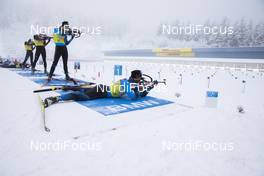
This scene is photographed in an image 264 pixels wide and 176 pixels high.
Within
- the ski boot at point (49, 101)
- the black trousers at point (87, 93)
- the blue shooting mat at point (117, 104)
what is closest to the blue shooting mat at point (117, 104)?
the blue shooting mat at point (117, 104)

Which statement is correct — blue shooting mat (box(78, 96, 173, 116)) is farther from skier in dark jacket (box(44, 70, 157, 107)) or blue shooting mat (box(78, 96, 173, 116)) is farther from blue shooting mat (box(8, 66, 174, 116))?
skier in dark jacket (box(44, 70, 157, 107))

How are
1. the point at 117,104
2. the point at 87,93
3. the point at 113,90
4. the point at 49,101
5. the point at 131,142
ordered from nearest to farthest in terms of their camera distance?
the point at 131,142 → the point at 49,101 → the point at 117,104 → the point at 87,93 → the point at 113,90

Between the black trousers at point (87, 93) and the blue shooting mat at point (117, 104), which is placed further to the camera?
the black trousers at point (87, 93)

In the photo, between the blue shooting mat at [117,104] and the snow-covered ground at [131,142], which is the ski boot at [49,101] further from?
the blue shooting mat at [117,104]

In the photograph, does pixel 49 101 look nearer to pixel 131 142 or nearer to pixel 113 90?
pixel 113 90

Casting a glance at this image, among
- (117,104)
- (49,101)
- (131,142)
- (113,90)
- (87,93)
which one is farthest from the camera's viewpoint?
(113,90)

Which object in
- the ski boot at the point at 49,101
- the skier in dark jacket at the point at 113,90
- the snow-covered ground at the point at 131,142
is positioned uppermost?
the skier in dark jacket at the point at 113,90

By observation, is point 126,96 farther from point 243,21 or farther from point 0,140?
point 243,21

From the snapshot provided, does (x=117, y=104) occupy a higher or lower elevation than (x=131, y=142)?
higher

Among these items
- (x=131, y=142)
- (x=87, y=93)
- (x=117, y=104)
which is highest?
(x=87, y=93)

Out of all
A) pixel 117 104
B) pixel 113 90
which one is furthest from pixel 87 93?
pixel 117 104

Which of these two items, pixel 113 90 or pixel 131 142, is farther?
pixel 113 90

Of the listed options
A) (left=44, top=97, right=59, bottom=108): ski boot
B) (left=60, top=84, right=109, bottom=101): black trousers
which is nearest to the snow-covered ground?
(left=44, top=97, right=59, bottom=108): ski boot

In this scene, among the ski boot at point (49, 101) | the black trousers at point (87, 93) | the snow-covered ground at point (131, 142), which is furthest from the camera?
the black trousers at point (87, 93)
